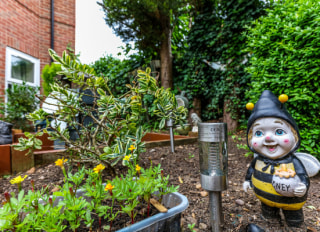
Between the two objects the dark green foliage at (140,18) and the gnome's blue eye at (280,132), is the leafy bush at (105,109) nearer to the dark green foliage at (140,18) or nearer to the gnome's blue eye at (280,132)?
the gnome's blue eye at (280,132)

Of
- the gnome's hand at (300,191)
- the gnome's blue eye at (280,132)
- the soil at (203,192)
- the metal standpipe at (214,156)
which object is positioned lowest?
the soil at (203,192)

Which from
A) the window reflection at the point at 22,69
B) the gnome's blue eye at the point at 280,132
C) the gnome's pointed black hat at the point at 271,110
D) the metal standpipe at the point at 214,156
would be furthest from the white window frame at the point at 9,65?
the gnome's blue eye at the point at 280,132

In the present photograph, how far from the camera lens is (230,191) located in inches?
66.6

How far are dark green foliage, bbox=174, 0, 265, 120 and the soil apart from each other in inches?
90.3

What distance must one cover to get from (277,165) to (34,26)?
6.56m

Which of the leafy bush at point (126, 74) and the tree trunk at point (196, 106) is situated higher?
the leafy bush at point (126, 74)

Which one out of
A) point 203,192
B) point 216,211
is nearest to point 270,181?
point 216,211

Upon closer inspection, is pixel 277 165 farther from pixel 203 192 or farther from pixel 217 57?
pixel 217 57

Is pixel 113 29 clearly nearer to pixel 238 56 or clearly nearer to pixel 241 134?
pixel 238 56

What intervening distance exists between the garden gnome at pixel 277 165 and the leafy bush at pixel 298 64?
42.4 inches

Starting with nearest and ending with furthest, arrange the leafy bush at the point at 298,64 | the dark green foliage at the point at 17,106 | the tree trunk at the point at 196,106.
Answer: the leafy bush at the point at 298,64 < the dark green foliage at the point at 17,106 < the tree trunk at the point at 196,106

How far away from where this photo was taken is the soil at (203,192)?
4.06ft

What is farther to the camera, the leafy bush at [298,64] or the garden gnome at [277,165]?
the leafy bush at [298,64]

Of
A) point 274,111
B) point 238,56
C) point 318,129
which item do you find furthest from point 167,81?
point 274,111
